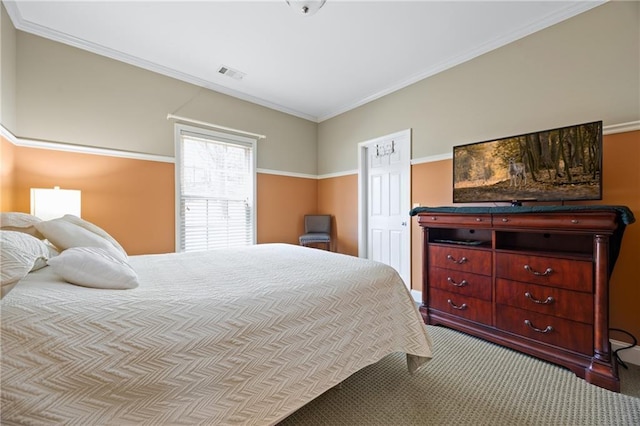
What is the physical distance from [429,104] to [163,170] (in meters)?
3.43

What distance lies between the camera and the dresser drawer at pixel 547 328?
1.74m

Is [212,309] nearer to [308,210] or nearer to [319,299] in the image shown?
[319,299]

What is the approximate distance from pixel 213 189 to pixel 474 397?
3.51 metres

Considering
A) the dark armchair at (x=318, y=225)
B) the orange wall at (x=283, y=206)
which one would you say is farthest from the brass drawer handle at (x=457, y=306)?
the orange wall at (x=283, y=206)

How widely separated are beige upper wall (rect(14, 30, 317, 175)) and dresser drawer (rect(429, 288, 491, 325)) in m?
3.43

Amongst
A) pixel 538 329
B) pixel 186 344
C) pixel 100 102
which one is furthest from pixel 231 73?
pixel 538 329

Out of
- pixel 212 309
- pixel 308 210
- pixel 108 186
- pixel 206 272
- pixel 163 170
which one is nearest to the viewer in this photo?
pixel 212 309

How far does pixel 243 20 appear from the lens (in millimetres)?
2320

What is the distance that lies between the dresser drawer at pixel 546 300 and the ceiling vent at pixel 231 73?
3.62 m

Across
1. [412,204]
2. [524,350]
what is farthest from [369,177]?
[524,350]

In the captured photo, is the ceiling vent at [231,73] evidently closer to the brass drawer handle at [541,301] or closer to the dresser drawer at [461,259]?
the dresser drawer at [461,259]

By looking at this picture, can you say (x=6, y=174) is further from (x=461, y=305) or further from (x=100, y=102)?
(x=461, y=305)

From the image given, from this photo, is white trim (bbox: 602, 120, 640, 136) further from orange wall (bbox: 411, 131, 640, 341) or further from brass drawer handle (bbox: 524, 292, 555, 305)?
brass drawer handle (bbox: 524, 292, 555, 305)

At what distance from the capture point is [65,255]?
1.10 metres
